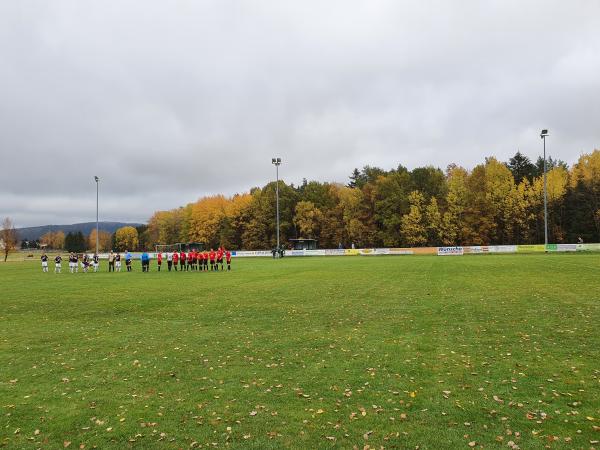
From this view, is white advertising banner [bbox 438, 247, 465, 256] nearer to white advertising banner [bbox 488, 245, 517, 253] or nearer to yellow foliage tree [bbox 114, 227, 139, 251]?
white advertising banner [bbox 488, 245, 517, 253]

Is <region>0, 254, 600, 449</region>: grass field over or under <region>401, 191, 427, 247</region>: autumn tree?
under

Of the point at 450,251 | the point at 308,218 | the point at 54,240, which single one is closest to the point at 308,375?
the point at 450,251

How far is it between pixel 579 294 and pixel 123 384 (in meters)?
16.6

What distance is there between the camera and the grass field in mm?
5676

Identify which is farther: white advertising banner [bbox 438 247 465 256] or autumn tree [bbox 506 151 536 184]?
autumn tree [bbox 506 151 536 184]

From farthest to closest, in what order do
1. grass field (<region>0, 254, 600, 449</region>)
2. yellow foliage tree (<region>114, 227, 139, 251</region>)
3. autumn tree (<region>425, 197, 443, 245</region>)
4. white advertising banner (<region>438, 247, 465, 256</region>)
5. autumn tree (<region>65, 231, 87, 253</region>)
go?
yellow foliage tree (<region>114, 227, 139, 251</region>) < autumn tree (<region>65, 231, 87, 253</region>) < autumn tree (<region>425, 197, 443, 245</region>) < white advertising banner (<region>438, 247, 465, 256</region>) < grass field (<region>0, 254, 600, 449</region>)

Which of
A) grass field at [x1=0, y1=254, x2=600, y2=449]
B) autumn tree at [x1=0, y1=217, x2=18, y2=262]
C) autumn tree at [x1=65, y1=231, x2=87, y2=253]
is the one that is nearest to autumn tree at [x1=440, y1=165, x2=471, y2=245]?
grass field at [x1=0, y1=254, x2=600, y2=449]

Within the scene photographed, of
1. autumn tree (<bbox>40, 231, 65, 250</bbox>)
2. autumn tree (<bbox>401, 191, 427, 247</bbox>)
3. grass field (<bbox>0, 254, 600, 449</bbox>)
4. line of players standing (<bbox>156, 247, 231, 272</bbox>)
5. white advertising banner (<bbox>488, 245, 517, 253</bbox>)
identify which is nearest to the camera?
grass field (<bbox>0, 254, 600, 449</bbox>)

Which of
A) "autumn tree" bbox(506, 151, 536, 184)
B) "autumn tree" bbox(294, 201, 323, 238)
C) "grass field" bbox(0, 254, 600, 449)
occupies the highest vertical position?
"autumn tree" bbox(506, 151, 536, 184)

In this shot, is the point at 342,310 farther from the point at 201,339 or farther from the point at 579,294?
the point at 579,294

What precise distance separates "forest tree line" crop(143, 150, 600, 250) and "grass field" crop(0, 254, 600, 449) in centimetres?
6353

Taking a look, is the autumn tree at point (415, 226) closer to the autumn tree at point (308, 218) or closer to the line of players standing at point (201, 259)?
the autumn tree at point (308, 218)

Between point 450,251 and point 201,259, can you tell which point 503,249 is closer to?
point 450,251

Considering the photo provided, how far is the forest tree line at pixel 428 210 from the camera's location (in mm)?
72750
